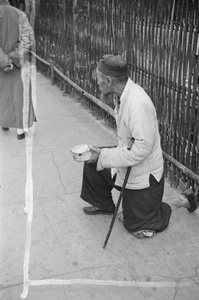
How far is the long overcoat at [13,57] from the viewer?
518 centimetres

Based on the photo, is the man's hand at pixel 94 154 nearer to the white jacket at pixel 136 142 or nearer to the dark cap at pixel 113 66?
the white jacket at pixel 136 142

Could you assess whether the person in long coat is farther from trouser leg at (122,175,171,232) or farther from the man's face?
trouser leg at (122,175,171,232)

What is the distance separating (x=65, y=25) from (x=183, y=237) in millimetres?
5289

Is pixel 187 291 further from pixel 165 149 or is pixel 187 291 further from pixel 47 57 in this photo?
pixel 47 57

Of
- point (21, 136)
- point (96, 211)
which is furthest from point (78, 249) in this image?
point (21, 136)

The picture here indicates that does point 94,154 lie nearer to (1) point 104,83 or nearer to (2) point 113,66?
(1) point 104,83

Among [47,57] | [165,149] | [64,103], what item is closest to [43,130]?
[64,103]

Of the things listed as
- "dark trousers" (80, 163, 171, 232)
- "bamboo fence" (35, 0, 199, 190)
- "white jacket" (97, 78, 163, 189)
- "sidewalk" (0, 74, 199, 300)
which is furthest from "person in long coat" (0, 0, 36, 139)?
"white jacket" (97, 78, 163, 189)

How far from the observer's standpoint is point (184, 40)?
3711 millimetres

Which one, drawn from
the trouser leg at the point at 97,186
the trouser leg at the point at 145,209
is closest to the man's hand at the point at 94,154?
the trouser leg at the point at 97,186

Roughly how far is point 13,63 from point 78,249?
2950 mm

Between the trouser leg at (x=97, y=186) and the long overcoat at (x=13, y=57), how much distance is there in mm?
2238

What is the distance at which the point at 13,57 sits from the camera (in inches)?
206

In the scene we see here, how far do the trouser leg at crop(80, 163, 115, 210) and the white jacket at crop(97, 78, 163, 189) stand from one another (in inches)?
7.5
